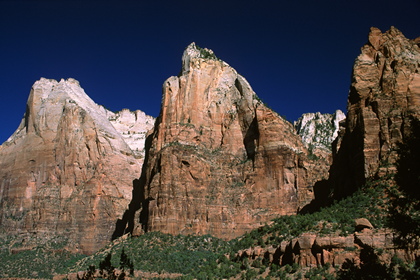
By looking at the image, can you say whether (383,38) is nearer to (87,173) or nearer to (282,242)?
(282,242)

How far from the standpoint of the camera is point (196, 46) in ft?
349

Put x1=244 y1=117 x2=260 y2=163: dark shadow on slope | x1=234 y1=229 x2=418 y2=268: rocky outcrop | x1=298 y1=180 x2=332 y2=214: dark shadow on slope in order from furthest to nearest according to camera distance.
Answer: x1=244 y1=117 x2=260 y2=163: dark shadow on slope
x1=298 y1=180 x2=332 y2=214: dark shadow on slope
x1=234 y1=229 x2=418 y2=268: rocky outcrop

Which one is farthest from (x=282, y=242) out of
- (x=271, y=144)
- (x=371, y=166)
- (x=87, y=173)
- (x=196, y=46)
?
(x=87, y=173)

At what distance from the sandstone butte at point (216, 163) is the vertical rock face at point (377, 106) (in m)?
13.0

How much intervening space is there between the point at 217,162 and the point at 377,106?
33.3m

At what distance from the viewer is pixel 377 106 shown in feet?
216

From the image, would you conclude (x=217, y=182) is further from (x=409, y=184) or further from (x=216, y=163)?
(x=409, y=184)

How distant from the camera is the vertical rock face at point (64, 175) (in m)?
114

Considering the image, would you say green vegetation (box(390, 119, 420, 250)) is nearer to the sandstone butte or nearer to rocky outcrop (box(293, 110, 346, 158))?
the sandstone butte

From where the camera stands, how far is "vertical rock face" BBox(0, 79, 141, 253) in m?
114

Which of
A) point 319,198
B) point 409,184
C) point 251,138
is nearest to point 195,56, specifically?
point 251,138

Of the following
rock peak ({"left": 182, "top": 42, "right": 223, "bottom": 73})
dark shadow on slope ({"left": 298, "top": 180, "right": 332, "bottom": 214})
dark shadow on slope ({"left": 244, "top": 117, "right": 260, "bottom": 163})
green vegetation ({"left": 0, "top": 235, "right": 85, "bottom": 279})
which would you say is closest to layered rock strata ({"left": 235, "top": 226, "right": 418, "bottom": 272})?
dark shadow on slope ({"left": 298, "top": 180, "right": 332, "bottom": 214})

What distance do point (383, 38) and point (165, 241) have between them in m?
43.9

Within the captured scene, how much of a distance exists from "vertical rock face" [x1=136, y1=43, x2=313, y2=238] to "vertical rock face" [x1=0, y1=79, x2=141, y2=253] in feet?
77.8
